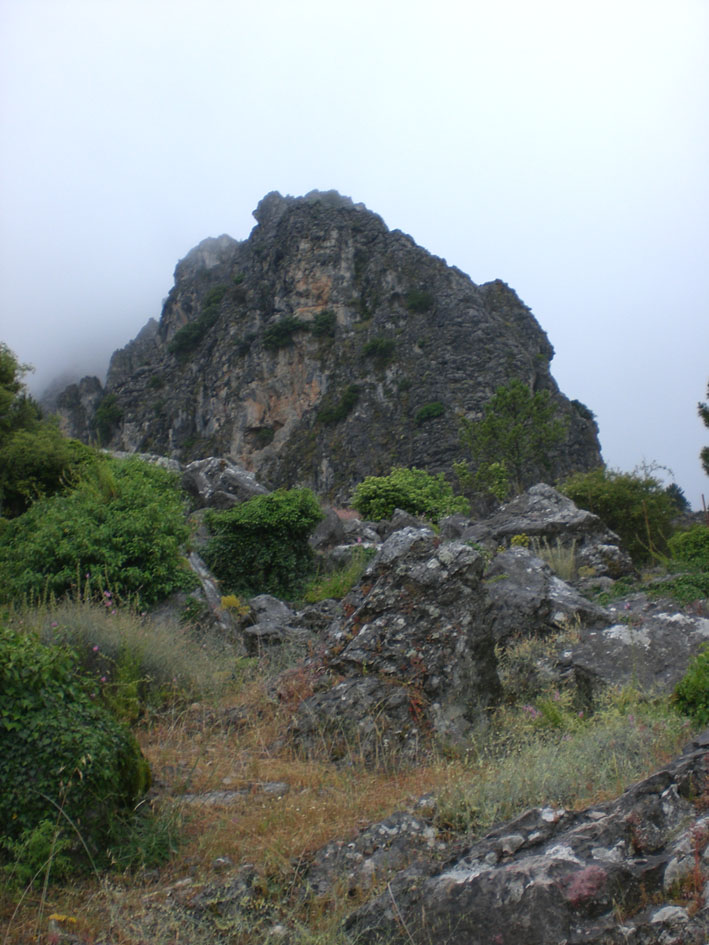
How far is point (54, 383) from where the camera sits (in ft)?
360

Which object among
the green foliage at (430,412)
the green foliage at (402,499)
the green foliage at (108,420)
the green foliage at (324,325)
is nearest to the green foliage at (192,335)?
the green foliage at (108,420)

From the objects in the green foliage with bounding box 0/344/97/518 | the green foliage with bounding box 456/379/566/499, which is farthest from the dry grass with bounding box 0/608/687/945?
the green foliage with bounding box 456/379/566/499

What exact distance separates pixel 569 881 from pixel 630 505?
1680cm

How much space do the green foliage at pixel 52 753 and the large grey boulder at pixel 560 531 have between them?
373 inches

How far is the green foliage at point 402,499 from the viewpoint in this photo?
17.8 m

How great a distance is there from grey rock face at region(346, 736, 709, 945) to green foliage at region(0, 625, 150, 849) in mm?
1285

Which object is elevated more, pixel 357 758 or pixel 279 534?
pixel 279 534

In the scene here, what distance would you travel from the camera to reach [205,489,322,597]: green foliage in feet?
42.0

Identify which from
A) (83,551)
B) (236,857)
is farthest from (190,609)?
(236,857)

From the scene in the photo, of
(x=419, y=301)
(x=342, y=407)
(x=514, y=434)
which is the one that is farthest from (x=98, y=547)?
(x=419, y=301)

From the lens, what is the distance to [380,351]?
195 feet

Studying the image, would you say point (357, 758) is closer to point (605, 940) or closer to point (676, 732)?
point (676, 732)

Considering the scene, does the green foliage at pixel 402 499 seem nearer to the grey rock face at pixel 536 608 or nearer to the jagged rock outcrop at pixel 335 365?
the grey rock face at pixel 536 608

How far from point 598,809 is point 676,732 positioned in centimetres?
155
